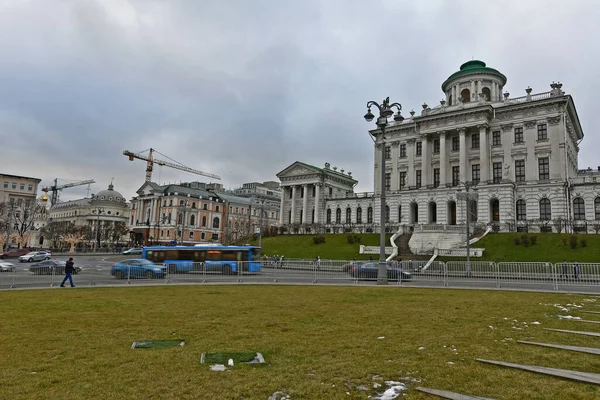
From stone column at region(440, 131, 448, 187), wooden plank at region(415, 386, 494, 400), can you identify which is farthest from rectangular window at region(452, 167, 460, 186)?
wooden plank at region(415, 386, 494, 400)

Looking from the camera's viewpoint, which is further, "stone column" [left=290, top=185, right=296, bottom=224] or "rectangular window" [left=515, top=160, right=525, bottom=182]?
"stone column" [left=290, top=185, right=296, bottom=224]

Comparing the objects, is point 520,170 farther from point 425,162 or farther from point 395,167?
point 395,167

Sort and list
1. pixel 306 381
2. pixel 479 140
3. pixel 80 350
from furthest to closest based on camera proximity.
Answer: pixel 479 140 → pixel 80 350 → pixel 306 381

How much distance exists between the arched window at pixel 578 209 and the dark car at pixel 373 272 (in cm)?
3969

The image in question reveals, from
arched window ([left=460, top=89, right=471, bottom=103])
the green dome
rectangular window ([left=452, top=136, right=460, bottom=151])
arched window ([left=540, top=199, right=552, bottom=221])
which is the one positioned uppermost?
the green dome

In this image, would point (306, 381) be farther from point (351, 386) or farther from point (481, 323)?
point (481, 323)

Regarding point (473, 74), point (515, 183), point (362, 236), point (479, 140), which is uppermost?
point (473, 74)

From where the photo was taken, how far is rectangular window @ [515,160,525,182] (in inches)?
2320

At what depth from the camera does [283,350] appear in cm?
771

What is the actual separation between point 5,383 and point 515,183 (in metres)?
63.2

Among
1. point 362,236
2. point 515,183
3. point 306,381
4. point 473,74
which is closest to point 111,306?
point 306,381

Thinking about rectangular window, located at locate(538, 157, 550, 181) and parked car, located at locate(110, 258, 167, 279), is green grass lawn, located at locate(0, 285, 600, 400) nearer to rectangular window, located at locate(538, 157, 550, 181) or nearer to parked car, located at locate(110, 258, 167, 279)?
parked car, located at locate(110, 258, 167, 279)

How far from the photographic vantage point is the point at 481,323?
10.7 meters

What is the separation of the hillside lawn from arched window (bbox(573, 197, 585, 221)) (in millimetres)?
9745
